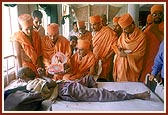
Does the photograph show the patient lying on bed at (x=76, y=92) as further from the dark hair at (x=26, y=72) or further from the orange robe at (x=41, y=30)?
the orange robe at (x=41, y=30)

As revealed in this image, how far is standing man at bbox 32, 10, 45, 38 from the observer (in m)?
1.20

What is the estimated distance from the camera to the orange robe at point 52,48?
125cm

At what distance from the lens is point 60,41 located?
4.10ft

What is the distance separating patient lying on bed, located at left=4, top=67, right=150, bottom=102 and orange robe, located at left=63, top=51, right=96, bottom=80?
5cm

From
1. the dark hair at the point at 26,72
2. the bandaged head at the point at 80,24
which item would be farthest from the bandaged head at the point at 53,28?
the dark hair at the point at 26,72

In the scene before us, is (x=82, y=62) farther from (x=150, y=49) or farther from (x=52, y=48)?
(x=150, y=49)

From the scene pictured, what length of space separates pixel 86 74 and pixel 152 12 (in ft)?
1.39

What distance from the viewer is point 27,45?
1.24m

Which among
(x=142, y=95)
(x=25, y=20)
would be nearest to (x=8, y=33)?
(x=25, y=20)

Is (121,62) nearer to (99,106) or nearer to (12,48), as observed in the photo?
(99,106)

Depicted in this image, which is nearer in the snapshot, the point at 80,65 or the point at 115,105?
the point at 115,105

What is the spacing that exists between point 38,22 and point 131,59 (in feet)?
1.57

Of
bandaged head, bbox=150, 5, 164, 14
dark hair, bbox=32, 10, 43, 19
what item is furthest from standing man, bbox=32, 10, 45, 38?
bandaged head, bbox=150, 5, 164, 14

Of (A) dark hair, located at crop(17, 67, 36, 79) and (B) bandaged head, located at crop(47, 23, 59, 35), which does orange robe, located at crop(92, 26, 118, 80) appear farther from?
(A) dark hair, located at crop(17, 67, 36, 79)
